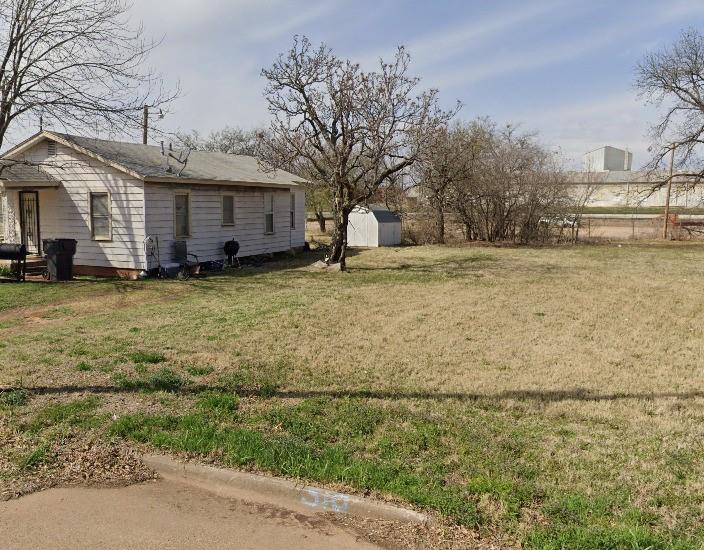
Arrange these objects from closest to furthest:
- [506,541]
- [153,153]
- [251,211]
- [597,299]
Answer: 1. [506,541]
2. [597,299]
3. [153,153]
4. [251,211]

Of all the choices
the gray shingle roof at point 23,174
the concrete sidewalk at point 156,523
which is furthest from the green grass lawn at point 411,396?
the gray shingle roof at point 23,174

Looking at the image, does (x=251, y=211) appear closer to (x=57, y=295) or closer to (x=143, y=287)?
(x=143, y=287)

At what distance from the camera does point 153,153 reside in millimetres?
17422

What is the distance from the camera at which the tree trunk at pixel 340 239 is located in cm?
1738

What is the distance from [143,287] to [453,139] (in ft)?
57.1

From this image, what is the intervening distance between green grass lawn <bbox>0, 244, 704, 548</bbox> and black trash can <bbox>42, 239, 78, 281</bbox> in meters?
2.25

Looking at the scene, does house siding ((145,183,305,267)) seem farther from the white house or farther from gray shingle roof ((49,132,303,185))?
gray shingle roof ((49,132,303,185))

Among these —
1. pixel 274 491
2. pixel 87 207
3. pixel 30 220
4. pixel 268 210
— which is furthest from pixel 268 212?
pixel 274 491

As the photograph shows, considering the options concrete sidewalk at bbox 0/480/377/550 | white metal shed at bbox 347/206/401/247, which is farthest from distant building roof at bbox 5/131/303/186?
concrete sidewalk at bbox 0/480/377/550

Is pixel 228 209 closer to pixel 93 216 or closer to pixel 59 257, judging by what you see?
pixel 93 216

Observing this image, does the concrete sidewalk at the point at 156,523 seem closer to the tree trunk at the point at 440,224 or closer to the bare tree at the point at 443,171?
the bare tree at the point at 443,171

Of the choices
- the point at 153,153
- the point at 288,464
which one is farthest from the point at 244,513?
the point at 153,153

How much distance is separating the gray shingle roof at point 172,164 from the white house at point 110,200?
5 cm

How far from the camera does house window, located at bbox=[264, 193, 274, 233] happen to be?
20.2m
